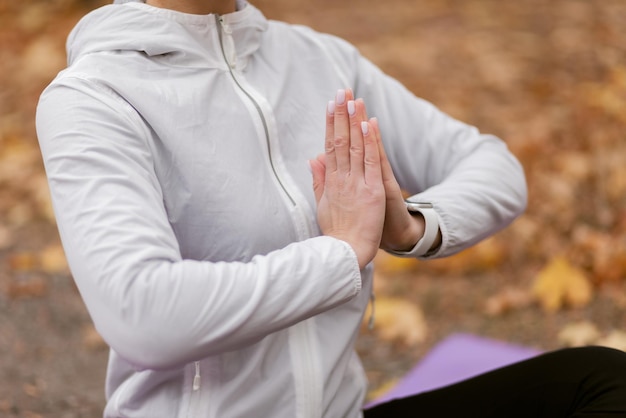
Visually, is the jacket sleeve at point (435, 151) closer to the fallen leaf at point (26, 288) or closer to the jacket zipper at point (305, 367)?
the jacket zipper at point (305, 367)

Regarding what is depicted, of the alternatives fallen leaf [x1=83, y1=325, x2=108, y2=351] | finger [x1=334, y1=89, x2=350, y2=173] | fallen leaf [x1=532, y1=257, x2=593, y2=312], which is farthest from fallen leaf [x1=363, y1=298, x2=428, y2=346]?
finger [x1=334, y1=89, x2=350, y2=173]

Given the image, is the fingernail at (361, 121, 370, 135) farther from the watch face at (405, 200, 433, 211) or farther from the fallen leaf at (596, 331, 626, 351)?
the fallen leaf at (596, 331, 626, 351)

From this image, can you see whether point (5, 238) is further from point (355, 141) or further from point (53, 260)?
point (355, 141)

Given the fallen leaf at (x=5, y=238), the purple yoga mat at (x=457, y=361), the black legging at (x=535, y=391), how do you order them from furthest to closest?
the fallen leaf at (x=5, y=238) → the purple yoga mat at (x=457, y=361) → the black legging at (x=535, y=391)

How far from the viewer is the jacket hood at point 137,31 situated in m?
1.35

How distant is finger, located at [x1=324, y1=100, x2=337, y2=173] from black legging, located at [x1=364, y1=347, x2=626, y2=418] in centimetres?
57

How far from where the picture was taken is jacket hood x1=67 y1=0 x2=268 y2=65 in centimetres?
135

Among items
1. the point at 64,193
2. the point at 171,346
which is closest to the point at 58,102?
the point at 64,193

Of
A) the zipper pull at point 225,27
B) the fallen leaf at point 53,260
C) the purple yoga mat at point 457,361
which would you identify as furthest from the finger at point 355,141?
the fallen leaf at point 53,260

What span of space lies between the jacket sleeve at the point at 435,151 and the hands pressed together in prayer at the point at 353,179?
0.31m

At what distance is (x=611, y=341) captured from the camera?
265 centimetres

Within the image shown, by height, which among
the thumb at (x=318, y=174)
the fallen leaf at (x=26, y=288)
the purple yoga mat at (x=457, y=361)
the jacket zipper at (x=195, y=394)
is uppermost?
the thumb at (x=318, y=174)

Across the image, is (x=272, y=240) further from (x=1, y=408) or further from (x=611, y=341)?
(x=611, y=341)

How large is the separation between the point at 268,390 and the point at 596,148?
277cm
